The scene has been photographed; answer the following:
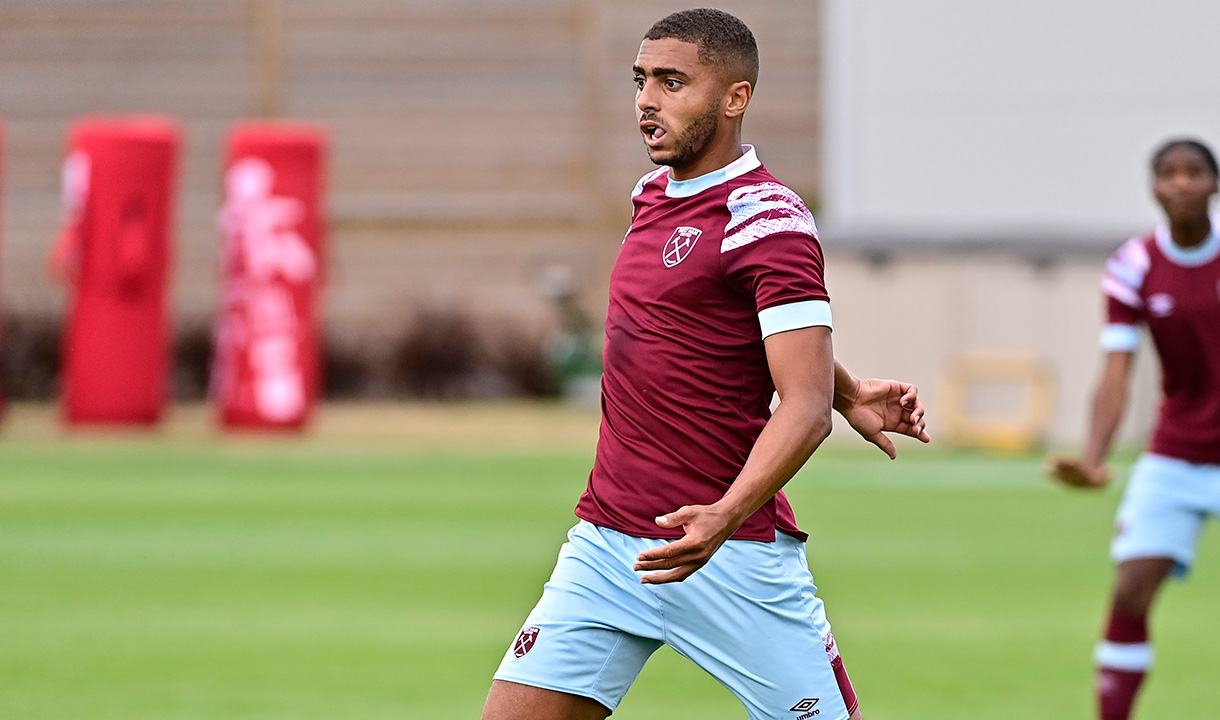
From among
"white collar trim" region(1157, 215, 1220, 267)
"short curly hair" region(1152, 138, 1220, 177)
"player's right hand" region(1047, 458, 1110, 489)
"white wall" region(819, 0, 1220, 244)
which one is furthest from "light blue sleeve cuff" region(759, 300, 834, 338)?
"white wall" region(819, 0, 1220, 244)

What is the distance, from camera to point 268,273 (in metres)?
21.0

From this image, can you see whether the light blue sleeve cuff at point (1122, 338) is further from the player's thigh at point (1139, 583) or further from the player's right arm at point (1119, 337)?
the player's thigh at point (1139, 583)

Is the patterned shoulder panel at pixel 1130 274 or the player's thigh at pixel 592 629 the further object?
the patterned shoulder panel at pixel 1130 274

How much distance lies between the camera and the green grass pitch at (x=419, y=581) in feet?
28.3

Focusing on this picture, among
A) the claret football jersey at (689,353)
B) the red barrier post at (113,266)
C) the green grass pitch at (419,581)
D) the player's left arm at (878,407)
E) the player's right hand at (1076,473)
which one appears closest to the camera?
the claret football jersey at (689,353)

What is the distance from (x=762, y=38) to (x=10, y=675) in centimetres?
2053

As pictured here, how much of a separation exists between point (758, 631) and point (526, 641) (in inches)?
21.7

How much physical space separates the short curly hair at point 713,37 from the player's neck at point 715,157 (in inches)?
5.4

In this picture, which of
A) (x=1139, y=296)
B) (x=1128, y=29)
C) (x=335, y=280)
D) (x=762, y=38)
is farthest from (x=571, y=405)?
(x=1139, y=296)

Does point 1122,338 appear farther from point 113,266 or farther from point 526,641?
point 113,266

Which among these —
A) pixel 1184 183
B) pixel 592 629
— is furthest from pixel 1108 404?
pixel 592 629

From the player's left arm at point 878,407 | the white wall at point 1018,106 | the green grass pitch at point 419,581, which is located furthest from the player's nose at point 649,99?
the white wall at point 1018,106

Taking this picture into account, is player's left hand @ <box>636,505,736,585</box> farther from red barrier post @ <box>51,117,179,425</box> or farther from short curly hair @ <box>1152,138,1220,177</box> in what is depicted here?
red barrier post @ <box>51,117,179,425</box>

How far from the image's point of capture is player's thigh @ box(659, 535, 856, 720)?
4.41 m
